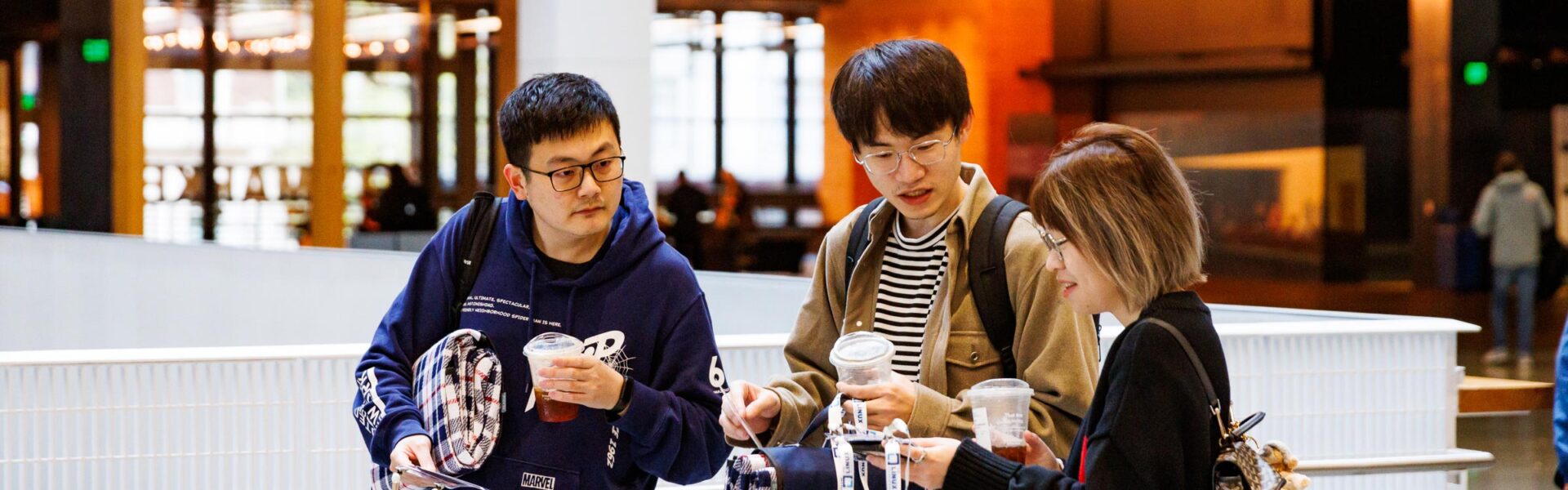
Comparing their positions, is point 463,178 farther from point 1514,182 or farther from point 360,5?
point 1514,182

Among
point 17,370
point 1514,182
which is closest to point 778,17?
point 1514,182

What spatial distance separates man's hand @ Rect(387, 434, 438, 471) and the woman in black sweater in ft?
2.83

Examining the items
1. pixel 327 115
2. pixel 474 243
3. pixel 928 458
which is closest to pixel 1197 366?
pixel 928 458

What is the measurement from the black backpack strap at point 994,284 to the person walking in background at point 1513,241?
1030 cm

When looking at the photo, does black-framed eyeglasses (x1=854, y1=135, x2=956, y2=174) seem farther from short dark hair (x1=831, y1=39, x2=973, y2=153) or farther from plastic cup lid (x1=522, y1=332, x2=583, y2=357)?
plastic cup lid (x1=522, y1=332, x2=583, y2=357)

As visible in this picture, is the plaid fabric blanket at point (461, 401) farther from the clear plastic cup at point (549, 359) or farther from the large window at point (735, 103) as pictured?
the large window at point (735, 103)

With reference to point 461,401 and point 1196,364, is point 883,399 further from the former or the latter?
point 461,401

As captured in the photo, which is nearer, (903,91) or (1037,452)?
(1037,452)

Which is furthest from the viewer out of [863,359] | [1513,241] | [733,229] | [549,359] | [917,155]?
[733,229]

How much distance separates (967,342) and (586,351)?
2.16 ft

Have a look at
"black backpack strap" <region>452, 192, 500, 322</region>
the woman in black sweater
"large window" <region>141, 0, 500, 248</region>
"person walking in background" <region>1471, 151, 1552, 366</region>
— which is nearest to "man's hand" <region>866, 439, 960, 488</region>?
Answer: the woman in black sweater

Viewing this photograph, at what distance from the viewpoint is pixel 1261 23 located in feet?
61.0

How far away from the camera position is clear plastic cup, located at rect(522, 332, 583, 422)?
2324mm

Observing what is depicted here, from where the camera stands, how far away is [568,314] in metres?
2.60
